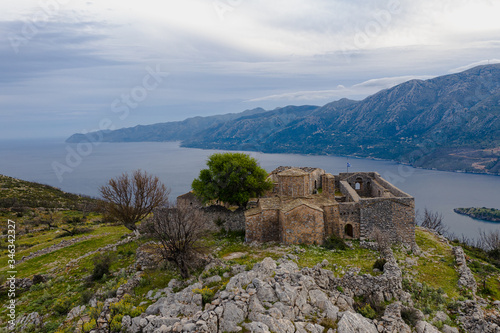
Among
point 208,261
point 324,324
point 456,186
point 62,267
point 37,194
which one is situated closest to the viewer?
point 324,324

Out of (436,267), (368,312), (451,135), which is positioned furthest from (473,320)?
(451,135)

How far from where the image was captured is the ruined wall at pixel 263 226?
21328 millimetres

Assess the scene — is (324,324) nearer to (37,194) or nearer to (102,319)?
(102,319)

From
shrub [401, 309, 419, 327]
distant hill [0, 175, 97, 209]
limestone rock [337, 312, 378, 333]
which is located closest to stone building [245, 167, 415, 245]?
shrub [401, 309, 419, 327]

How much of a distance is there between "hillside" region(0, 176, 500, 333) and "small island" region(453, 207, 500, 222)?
69997 millimetres

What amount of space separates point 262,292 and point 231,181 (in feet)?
49.3

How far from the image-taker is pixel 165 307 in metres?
10.8

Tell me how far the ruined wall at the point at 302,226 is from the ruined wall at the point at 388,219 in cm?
438

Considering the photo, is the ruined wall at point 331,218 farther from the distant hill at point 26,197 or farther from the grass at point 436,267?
the distant hill at point 26,197

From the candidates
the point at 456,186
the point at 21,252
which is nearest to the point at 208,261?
the point at 21,252

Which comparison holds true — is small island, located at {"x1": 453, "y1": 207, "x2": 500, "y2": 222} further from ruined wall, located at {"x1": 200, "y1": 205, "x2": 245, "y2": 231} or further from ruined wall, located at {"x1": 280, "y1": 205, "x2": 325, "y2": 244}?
ruined wall, located at {"x1": 200, "y1": 205, "x2": 245, "y2": 231}

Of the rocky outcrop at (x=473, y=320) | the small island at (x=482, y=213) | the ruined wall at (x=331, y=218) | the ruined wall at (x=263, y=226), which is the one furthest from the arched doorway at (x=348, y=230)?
the small island at (x=482, y=213)

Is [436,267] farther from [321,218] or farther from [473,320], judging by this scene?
[321,218]

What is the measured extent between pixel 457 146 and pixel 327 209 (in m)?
160
